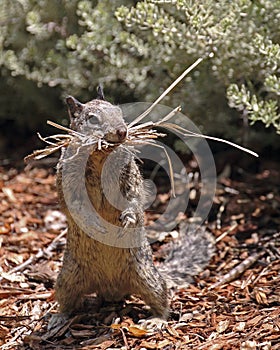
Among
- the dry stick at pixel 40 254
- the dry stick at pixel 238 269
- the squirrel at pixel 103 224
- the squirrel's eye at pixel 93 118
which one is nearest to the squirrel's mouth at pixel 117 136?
the squirrel at pixel 103 224

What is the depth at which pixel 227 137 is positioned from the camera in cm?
473

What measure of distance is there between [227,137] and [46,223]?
1.49 metres

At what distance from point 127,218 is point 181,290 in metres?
0.82

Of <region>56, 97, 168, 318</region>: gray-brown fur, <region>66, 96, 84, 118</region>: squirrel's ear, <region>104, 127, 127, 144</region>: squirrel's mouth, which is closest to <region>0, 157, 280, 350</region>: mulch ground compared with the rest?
<region>56, 97, 168, 318</region>: gray-brown fur

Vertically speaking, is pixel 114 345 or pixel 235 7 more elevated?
pixel 235 7

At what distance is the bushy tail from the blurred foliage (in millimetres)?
838

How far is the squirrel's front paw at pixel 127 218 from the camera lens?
2.89 meters

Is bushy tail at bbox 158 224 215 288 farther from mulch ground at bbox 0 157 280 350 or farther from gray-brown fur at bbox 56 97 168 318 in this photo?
gray-brown fur at bbox 56 97 168 318

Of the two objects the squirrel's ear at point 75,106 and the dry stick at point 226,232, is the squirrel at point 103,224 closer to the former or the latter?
the squirrel's ear at point 75,106

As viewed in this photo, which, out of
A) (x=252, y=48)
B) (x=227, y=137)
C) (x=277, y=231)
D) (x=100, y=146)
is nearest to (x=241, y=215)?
(x=277, y=231)

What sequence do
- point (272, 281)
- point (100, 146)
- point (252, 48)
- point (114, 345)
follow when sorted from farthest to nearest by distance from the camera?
point (252, 48), point (272, 281), point (114, 345), point (100, 146)

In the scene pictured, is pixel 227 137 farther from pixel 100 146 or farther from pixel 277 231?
pixel 100 146

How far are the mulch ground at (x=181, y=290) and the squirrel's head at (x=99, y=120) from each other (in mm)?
968

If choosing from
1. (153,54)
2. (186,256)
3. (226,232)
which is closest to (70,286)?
(186,256)
